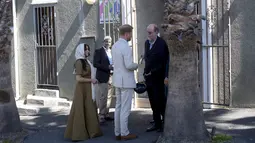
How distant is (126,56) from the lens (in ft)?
25.2

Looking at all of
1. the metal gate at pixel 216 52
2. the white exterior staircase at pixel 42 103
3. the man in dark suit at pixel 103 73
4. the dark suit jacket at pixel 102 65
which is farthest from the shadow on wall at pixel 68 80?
the metal gate at pixel 216 52

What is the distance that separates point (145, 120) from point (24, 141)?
2.44 metres

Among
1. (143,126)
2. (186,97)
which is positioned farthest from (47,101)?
(186,97)

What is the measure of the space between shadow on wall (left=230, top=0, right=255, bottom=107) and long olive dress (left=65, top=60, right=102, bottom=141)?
302cm

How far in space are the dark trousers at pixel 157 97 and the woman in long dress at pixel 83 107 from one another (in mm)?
1016

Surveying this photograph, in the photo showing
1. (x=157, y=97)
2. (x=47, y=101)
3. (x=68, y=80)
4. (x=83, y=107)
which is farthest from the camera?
(x=47, y=101)

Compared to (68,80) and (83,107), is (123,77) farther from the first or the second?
(68,80)

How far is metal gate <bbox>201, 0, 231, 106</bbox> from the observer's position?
954 cm

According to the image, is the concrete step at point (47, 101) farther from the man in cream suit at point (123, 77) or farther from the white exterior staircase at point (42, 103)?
the man in cream suit at point (123, 77)

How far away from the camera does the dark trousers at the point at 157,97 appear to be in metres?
8.21

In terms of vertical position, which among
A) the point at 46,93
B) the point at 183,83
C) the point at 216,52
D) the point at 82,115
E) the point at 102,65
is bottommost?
the point at 82,115

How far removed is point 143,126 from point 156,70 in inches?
54.0

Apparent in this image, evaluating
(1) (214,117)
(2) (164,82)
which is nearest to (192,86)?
(2) (164,82)

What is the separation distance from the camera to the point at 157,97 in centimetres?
820
